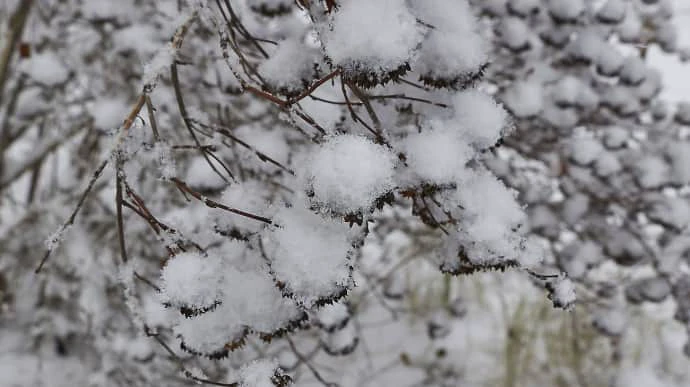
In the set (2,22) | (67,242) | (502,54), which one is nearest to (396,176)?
(502,54)

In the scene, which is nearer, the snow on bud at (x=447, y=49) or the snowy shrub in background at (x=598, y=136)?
the snow on bud at (x=447, y=49)

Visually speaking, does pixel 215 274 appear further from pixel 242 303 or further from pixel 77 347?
pixel 77 347

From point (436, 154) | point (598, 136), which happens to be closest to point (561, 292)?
point (436, 154)

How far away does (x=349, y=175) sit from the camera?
74 cm

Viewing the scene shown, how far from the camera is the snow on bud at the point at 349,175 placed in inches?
29.1

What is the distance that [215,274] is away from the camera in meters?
0.89

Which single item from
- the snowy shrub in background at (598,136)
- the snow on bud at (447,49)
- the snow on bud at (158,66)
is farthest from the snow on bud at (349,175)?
the snowy shrub in background at (598,136)

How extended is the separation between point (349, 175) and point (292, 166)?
0.68 metres

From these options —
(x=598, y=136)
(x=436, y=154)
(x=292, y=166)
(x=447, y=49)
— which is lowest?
(x=436, y=154)

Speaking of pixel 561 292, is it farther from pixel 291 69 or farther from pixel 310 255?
pixel 291 69

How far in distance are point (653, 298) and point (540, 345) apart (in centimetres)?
179

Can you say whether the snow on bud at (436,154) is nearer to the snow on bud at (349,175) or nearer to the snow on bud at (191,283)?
the snow on bud at (349,175)

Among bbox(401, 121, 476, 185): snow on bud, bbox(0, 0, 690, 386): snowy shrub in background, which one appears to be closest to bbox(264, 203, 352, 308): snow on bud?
bbox(0, 0, 690, 386): snowy shrub in background

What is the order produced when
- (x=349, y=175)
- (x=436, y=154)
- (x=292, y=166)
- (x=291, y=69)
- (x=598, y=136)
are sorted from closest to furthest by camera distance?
(x=349, y=175)
(x=436, y=154)
(x=291, y=69)
(x=292, y=166)
(x=598, y=136)
